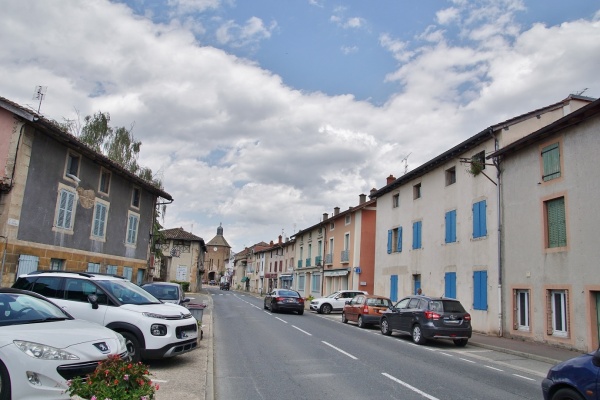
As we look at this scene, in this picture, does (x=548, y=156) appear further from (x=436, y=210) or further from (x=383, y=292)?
(x=383, y=292)

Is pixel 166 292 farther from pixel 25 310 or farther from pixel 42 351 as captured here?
pixel 42 351

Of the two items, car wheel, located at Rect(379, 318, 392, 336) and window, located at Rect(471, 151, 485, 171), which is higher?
window, located at Rect(471, 151, 485, 171)

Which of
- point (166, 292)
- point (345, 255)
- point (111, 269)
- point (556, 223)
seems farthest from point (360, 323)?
point (345, 255)

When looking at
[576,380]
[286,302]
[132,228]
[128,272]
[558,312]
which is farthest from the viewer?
[286,302]

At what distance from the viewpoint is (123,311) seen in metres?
8.57

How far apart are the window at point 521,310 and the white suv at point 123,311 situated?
12867 mm

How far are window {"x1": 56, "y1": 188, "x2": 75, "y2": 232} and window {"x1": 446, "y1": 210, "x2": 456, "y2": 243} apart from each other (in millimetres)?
16705

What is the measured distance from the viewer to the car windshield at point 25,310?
6076mm

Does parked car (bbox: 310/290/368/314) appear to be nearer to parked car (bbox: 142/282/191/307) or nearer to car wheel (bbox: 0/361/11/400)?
parked car (bbox: 142/282/191/307)

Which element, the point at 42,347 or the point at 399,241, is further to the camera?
the point at 399,241

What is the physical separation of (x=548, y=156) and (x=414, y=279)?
1134 centimetres

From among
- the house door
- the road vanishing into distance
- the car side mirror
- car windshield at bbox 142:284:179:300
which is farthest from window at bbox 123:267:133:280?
the car side mirror

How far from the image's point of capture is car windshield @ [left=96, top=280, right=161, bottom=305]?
912cm

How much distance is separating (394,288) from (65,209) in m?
18.5
